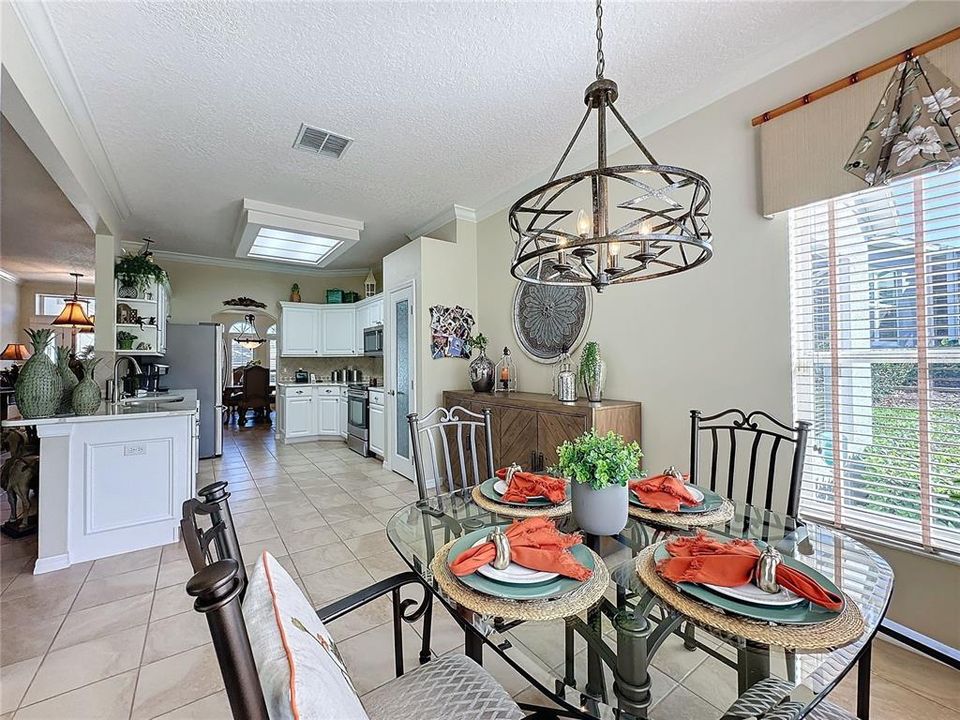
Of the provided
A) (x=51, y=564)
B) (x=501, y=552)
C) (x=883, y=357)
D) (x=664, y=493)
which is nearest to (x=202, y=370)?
(x=51, y=564)

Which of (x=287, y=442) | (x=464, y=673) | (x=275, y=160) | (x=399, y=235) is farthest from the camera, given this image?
(x=287, y=442)

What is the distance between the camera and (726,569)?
1038mm

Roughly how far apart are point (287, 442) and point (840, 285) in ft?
21.8

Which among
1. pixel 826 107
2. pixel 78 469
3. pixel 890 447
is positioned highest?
pixel 826 107

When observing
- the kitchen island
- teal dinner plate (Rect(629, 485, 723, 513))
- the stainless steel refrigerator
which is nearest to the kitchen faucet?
the kitchen island

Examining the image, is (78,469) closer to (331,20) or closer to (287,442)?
(331,20)

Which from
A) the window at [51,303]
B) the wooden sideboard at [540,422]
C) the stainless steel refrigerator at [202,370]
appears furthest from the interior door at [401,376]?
the window at [51,303]

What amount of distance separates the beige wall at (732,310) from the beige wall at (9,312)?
33.6 ft

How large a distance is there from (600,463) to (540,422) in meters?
1.80

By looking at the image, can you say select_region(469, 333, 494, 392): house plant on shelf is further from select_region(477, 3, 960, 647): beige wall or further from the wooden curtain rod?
the wooden curtain rod

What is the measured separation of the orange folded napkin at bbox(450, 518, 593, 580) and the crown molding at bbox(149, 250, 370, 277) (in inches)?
256

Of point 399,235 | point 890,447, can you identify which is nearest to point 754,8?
point 890,447

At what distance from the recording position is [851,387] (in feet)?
6.72

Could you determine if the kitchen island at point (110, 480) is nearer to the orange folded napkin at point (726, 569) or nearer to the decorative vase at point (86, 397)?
the decorative vase at point (86, 397)
